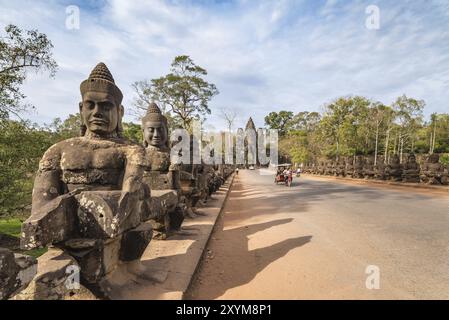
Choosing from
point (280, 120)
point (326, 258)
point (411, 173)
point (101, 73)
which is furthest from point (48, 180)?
point (280, 120)

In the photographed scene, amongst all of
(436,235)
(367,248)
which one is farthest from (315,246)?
(436,235)

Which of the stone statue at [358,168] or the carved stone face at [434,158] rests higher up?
the carved stone face at [434,158]

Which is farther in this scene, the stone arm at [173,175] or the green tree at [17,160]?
the green tree at [17,160]

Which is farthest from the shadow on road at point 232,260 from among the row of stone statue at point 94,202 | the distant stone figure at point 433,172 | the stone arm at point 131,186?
the distant stone figure at point 433,172

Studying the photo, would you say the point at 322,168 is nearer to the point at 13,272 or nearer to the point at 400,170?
the point at 400,170

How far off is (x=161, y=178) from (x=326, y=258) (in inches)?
113

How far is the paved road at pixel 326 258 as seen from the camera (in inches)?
107

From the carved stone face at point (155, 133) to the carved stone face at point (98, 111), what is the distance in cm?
231

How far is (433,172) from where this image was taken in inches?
547

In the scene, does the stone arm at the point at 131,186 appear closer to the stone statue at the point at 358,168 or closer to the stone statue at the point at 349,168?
the stone statue at the point at 358,168

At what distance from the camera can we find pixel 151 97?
2628cm

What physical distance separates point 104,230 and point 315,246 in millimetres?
3437

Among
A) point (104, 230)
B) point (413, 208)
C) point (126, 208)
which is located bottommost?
point (413, 208)
